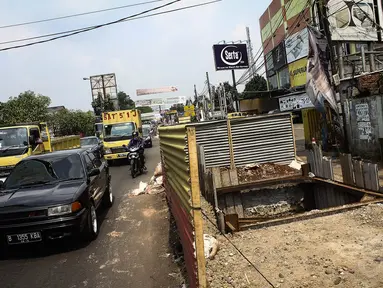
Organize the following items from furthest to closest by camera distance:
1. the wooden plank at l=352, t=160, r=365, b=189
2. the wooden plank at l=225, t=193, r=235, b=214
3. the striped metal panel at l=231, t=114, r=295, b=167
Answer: the striped metal panel at l=231, t=114, r=295, b=167
the wooden plank at l=225, t=193, r=235, b=214
the wooden plank at l=352, t=160, r=365, b=189

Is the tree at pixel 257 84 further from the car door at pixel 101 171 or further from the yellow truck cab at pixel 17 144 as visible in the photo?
the car door at pixel 101 171

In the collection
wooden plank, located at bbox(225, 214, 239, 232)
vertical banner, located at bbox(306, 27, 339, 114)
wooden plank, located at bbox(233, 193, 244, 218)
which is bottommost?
wooden plank, located at bbox(233, 193, 244, 218)

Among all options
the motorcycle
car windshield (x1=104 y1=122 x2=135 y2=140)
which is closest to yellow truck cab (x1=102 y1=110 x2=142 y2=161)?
car windshield (x1=104 y1=122 x2=135 y2=140)

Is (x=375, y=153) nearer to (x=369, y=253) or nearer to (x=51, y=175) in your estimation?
(x=369, y=253)

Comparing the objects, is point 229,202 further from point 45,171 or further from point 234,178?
point 45,171

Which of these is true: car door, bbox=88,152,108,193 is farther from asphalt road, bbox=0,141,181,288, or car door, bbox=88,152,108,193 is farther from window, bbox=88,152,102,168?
asphalt road, bbox=0,141,181,288

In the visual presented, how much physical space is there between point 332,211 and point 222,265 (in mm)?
2530

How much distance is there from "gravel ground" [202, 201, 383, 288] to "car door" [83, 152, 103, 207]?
231 centimetres

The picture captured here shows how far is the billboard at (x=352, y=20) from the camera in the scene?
38.5 feet

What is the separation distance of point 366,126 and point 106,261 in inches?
394

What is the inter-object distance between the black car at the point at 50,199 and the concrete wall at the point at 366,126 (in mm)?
8863

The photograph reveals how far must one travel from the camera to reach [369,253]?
423 centimetres

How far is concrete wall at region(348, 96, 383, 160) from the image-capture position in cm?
1117

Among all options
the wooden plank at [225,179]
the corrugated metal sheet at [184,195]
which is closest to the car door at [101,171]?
the wooden plank at [225,179]
